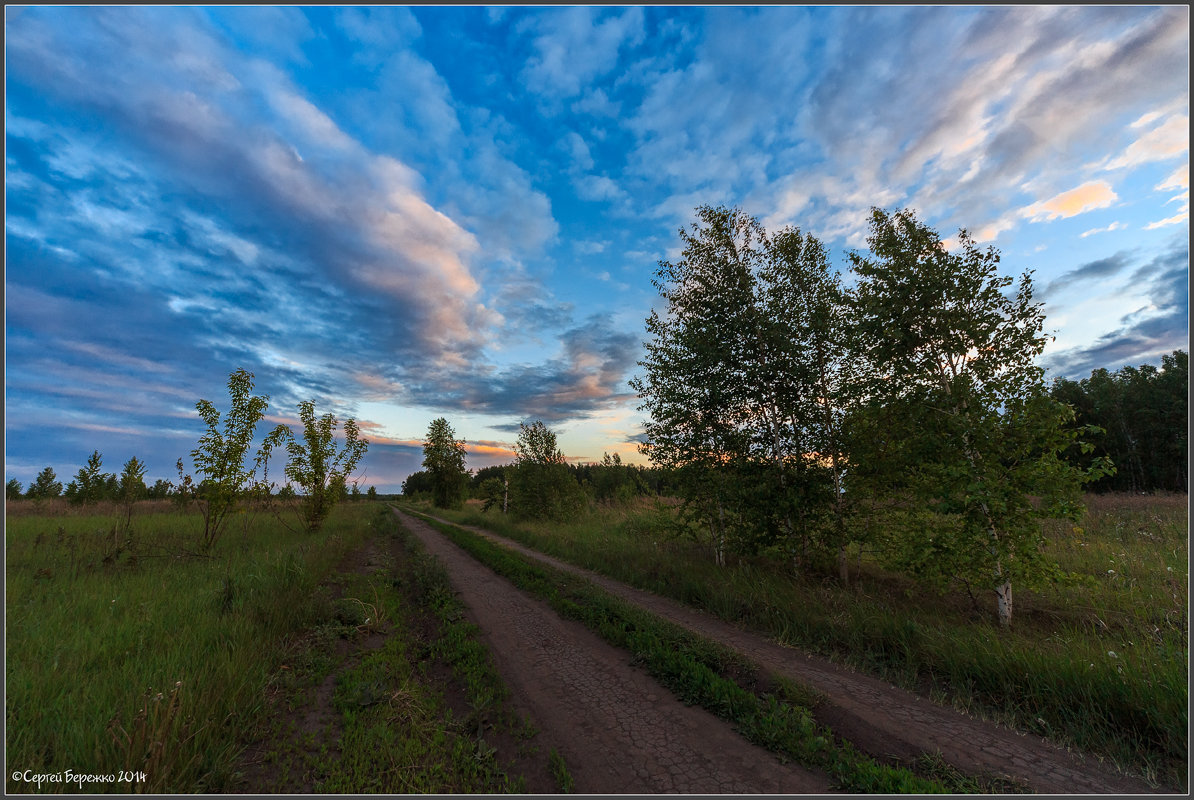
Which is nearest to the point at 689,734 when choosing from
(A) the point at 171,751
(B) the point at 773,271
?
A: (A) the point at 171,751

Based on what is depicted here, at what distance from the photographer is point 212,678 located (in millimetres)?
4602

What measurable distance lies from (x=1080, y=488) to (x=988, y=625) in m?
2.47

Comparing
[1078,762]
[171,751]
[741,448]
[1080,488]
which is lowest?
[1078,762]

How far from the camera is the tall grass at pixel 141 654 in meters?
3.40

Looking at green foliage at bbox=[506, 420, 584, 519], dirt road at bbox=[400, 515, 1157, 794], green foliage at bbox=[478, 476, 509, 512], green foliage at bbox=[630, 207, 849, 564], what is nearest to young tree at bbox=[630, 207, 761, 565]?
green foliage at bbox=[630, 207, 849, 564]

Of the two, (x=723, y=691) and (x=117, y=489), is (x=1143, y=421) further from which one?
(x=117, y=489)

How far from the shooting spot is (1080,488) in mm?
6172

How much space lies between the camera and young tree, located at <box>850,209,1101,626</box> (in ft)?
21.0

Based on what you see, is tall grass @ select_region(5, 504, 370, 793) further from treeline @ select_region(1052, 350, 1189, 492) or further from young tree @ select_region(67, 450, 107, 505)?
treeline @ select_region(1052, 350, 1189, 492)

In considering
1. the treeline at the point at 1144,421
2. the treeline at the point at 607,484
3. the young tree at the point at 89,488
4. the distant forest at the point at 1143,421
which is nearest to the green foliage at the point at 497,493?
the treeline at the point at 607,484

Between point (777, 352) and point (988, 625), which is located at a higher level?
point (777, 352)

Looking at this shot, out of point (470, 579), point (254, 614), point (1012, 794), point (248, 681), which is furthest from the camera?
point (470, 579)

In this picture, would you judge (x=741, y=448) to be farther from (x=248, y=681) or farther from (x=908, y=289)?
(x=248, y=681)

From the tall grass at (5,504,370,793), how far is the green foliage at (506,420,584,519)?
17.2m
